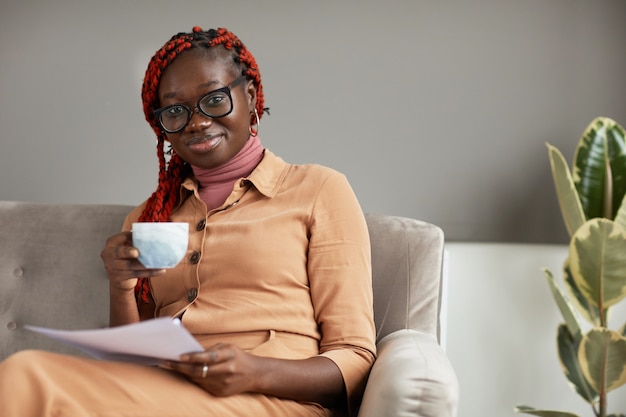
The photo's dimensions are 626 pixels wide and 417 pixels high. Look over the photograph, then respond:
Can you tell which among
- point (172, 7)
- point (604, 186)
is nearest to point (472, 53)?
point (604, 186)

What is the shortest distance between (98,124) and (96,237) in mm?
615

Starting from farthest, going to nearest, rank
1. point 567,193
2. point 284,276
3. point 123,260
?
point 567,193, point 284,276, point 123,260

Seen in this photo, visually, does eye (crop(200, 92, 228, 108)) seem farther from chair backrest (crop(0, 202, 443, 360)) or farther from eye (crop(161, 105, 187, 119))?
chair backrest (crop(0, 202, 443, 360))

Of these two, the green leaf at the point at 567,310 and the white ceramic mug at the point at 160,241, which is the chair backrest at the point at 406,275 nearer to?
the green leaf at the point at 567,310

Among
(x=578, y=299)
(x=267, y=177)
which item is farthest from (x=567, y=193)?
(x=267, y=177)

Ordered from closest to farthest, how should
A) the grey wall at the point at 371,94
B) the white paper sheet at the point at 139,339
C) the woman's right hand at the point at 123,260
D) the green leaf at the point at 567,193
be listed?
1. the white paper sheet at the point at 139,339
2. the woman's right hand at the point at 123,260
3. the green leaf at the point at 567,193
4. the grey wall at the point at 371,94

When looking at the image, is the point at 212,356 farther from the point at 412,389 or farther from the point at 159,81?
the point at 159,81

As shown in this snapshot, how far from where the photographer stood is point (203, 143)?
1.70 meters

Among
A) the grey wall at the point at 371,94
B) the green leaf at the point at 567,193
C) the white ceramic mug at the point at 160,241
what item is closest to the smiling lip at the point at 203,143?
the white ceramic mug at the point at 160,241

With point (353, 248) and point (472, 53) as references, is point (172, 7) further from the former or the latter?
point (353, 248)

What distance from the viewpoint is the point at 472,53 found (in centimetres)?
243

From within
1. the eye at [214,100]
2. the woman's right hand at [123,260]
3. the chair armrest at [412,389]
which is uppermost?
the eye at [214,100]

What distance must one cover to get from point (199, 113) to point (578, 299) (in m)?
1.23

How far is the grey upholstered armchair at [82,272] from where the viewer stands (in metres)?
1.85
